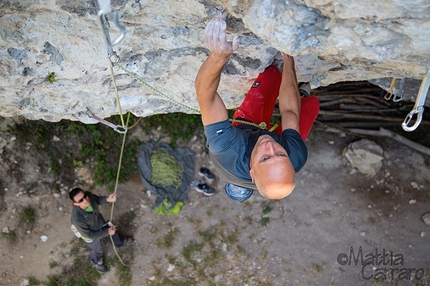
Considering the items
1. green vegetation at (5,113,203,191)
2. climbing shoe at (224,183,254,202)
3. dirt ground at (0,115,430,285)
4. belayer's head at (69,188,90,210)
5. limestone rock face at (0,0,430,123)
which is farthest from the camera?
green vegetation at (5,113,203,191)

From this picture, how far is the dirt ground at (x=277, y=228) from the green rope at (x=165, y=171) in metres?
0.30

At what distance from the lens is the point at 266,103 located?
126 inches

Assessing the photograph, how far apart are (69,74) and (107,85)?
0.40 meters

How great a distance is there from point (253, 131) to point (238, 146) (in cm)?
26

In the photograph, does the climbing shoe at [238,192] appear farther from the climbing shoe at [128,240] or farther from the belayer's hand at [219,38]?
the climbing shoe at [128,240]

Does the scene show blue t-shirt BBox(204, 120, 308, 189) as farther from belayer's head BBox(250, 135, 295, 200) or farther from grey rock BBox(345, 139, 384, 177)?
grey rock BBox(345, 139, 384, 177)

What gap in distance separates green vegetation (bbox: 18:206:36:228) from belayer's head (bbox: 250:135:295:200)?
476 centimetres

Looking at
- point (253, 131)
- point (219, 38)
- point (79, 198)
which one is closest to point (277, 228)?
point (79, 198)

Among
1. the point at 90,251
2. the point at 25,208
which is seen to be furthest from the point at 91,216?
the point at 25,208

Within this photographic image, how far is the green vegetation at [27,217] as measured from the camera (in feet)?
19.4

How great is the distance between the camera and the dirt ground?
19.0 feet

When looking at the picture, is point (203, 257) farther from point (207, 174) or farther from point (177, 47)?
point (177, 47)

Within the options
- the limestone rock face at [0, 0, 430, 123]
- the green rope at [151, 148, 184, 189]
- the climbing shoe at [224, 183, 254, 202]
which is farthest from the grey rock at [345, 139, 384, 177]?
the climbing shoe at [224, 183, 254, 202]

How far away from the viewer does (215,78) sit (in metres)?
2.39
